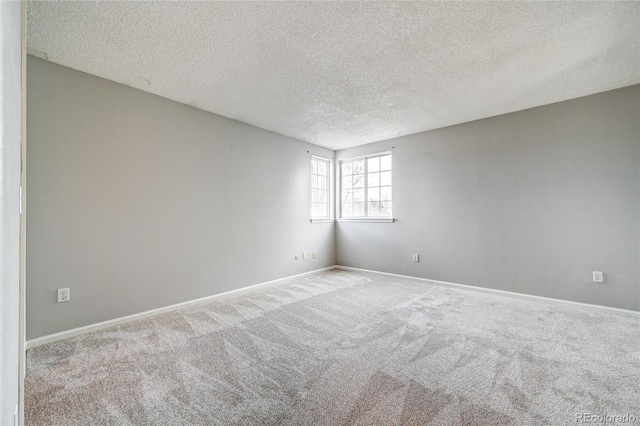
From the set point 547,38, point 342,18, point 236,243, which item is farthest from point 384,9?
point 236,243

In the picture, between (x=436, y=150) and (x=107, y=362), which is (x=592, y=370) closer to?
(x=436, y=150)

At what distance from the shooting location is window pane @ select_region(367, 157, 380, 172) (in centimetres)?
519

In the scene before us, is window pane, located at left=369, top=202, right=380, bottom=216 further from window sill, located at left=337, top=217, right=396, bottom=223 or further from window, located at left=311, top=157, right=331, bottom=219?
window, located at left=311, top=157, right=331, bottom=219

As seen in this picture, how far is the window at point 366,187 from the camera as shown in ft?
16.6

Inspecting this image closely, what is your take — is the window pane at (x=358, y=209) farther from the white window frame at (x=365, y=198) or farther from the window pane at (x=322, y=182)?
the window pane at (x=322, y=182)

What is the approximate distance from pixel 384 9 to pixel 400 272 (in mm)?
3882

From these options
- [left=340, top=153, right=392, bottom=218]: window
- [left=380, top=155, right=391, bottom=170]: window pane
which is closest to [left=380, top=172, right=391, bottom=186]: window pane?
[left=340, top=153, right=392, bottom=218]: window

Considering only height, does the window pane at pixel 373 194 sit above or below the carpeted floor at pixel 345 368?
above

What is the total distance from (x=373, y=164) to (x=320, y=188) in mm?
1138

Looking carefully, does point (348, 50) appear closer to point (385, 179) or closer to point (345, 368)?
point (345, 368)

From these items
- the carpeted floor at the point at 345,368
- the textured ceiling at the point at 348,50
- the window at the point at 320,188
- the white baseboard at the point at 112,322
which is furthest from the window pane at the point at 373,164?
the white baseboard at the point at 112,322

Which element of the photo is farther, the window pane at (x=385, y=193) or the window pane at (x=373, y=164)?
the window pane at (x=373, y=164)

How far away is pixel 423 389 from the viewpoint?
172 centimetres

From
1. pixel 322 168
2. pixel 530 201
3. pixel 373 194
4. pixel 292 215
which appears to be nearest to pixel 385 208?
pixel 373 194
